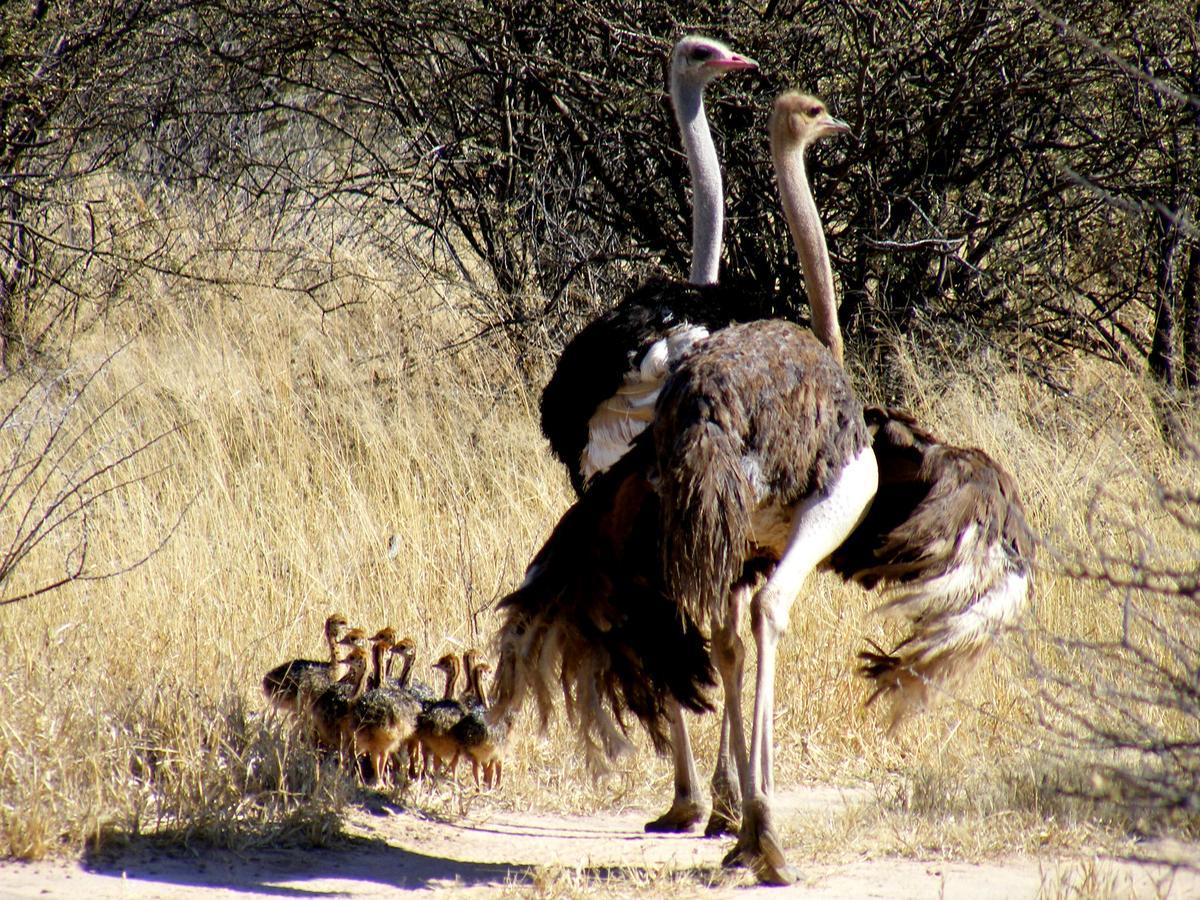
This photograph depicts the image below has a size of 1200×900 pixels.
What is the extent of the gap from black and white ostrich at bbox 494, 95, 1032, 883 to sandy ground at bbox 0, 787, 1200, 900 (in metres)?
0.28

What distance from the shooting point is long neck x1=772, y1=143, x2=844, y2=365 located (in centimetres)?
488

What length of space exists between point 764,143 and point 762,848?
16.1 ft

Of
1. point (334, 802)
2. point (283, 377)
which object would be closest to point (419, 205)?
point (283, 377)

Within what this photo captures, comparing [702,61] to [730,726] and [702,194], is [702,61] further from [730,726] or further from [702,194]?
[730,726]

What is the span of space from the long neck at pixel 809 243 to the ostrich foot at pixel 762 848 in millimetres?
1554

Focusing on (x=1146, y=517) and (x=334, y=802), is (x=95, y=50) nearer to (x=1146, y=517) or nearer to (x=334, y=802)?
(x=334, y=802)

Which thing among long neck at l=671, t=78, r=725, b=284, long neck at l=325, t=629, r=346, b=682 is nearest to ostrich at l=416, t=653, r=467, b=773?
long neck at l=325, t=629, r=346, b=682

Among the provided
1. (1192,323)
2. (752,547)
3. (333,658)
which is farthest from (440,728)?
(1192,323)

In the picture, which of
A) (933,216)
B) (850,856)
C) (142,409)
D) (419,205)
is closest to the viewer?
(850,856)

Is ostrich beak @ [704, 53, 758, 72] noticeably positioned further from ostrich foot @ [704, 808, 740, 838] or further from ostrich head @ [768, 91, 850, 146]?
ostrich foot @ [704, 808, 740, 838]

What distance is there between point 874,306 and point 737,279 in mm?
790

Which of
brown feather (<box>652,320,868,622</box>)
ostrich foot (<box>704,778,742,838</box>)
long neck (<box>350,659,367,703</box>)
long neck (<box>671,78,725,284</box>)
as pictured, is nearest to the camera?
brown feather (<box>652,320,868,622</box>)

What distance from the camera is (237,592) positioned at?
6.04 metres

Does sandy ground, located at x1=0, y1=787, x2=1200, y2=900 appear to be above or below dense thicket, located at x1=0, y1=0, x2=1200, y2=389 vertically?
below
